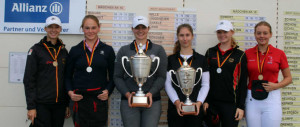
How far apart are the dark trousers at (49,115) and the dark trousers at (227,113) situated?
73.8 inches

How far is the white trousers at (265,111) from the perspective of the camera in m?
2.76

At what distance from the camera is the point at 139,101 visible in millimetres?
2359

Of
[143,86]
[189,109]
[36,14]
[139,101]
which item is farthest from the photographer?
[36,14]

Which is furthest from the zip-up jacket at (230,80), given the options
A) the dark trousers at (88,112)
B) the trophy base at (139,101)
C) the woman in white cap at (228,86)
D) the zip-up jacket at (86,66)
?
the dark trousers at (88,112)

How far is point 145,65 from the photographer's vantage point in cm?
246

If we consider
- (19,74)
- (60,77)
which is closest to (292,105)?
(60,77)

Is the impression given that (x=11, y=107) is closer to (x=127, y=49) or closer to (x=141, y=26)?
(x=127, y=49)

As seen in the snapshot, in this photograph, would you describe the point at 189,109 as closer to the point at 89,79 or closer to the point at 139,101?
the point at 139,101

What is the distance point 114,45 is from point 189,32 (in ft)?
3.96

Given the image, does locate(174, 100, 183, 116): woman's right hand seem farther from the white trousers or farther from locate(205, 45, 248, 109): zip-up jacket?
the white trousers

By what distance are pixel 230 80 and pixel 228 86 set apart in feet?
0.25

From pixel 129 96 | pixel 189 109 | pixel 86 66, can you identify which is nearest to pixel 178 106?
pixel 189 109

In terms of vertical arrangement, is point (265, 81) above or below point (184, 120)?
above

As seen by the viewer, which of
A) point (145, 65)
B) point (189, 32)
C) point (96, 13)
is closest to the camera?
point (145, 65)
